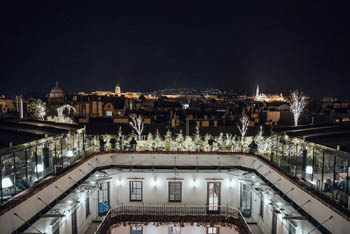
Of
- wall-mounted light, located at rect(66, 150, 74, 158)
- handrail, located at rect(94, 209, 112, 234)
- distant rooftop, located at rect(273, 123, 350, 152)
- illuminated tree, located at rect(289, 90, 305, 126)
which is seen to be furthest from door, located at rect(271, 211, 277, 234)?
illuminated tree, located at rect(289, 90, 305, 126)

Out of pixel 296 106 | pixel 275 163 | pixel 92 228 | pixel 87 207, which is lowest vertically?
pixel 92 228

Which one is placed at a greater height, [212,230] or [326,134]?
[326,134]

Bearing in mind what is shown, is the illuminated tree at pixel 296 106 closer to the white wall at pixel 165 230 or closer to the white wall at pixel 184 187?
the white wall at pixel 184 187

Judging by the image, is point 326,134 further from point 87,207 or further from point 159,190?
point 87,207

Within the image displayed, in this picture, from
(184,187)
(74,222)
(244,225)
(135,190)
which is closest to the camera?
(74,222)

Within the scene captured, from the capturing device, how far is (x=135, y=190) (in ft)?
49.3

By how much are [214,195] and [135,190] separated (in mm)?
4009

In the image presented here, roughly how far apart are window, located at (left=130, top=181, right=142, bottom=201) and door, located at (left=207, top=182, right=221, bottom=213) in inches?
136

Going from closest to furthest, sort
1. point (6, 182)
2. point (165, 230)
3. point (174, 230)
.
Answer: point (6, 182) < point (165, 230) < point (174, 230)

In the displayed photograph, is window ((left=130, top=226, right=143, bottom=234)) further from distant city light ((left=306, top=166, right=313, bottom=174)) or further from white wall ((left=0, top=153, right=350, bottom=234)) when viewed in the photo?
distant city light ((left=306, top=166, right=313, bottom=174))

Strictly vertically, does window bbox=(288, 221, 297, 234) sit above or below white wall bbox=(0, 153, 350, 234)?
below

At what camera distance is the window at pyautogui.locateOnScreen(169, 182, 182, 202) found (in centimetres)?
1488

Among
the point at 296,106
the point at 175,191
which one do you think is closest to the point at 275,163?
the point at 175,191

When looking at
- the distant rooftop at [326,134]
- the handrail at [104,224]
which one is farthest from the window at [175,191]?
the distant rooftop at [326,134]
